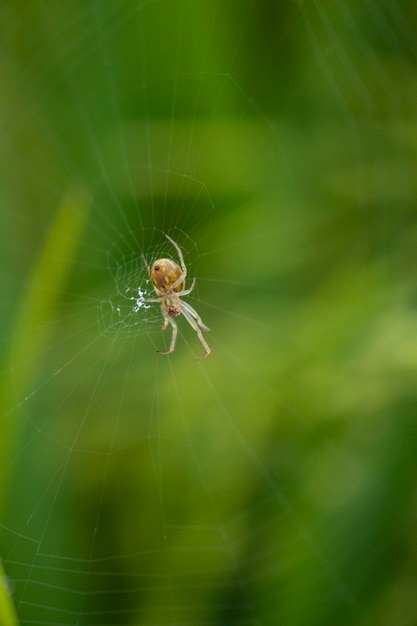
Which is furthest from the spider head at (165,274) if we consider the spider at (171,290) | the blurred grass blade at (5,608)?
the blurred grass blade at (5,608)

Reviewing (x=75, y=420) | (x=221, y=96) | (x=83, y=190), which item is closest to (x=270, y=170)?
(x=221, y=96)

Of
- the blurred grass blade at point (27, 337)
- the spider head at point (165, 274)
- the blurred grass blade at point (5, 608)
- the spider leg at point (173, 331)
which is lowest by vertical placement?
the blurred grass blade at point (5, 608)

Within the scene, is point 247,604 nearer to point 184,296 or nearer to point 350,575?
point 350,575

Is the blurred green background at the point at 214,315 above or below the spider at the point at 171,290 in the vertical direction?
below

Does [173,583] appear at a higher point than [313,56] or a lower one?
lower

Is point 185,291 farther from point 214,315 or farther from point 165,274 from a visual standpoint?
point 214,315

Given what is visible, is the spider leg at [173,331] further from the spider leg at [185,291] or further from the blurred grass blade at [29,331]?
the blurred grass blade at [29,331]
